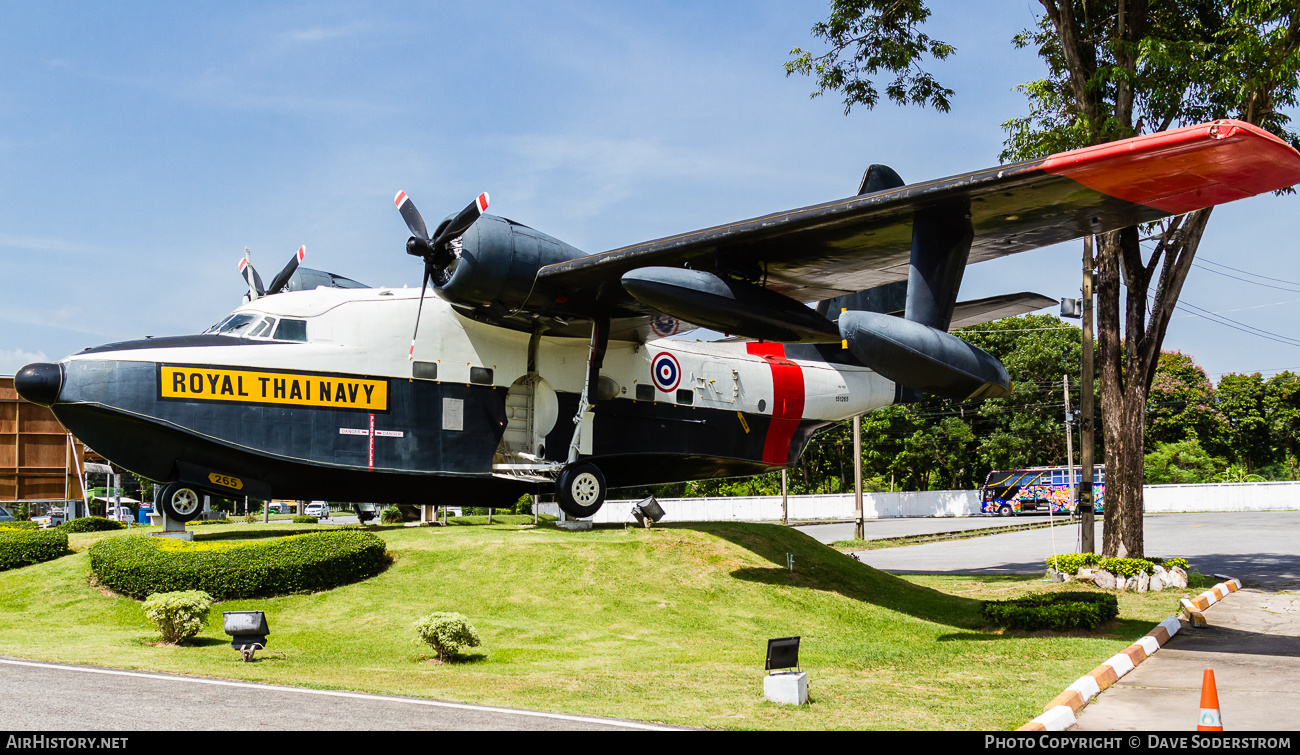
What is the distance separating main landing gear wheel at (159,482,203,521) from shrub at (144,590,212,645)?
5444mm

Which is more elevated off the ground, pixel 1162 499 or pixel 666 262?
pixel 666 262

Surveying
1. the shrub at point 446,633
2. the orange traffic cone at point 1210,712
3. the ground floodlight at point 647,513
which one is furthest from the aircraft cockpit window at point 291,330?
the orange traffic cone at point 1210,712

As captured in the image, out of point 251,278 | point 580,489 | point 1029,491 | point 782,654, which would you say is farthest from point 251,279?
point 1029,491

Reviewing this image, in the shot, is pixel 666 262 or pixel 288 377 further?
pixel 288 377

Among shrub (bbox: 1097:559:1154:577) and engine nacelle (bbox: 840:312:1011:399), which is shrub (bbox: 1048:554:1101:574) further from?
engine nacelle (bbox: 840:312:1011:399)

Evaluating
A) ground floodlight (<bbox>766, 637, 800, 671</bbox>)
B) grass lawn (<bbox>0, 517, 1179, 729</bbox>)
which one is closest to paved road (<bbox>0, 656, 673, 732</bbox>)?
grass lawn (<bbox>0, 517, 1179, 729</bbox>)

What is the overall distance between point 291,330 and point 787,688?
1291 cm

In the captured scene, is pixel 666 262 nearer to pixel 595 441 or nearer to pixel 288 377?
pixel 595 441

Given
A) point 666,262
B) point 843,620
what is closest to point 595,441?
point 666,262

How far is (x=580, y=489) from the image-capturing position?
19703 mm

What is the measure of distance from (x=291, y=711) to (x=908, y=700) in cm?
625

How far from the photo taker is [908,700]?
33.2 feet

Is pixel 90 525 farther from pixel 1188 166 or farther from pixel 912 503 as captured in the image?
pixel 912 503

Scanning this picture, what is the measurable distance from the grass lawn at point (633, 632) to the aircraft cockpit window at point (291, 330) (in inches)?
174
